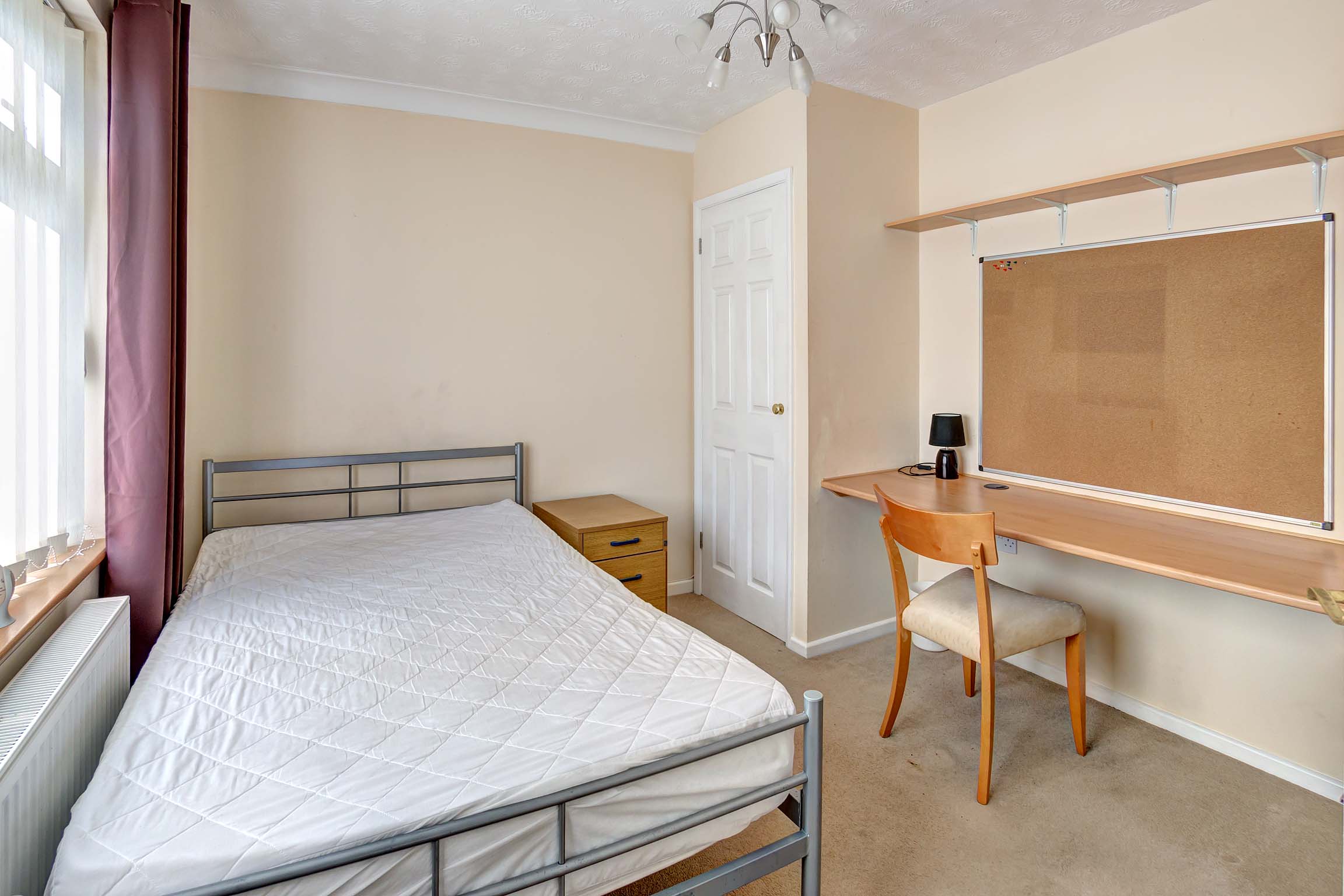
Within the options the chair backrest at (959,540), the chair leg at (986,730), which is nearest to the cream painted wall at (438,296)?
the chair backrest at (959,540)

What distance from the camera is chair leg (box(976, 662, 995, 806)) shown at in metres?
2.16

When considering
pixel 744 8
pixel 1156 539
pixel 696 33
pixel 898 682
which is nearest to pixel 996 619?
pixel 898 682

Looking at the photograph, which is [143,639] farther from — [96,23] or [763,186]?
[763,186]

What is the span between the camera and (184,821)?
3.81ft

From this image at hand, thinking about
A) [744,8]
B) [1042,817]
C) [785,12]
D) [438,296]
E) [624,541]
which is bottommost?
[1042,817]

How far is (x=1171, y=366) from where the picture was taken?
2.51 metres

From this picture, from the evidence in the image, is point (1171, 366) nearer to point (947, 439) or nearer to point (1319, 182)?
point (1319, 182)

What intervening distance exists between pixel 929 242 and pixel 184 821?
3464 mm

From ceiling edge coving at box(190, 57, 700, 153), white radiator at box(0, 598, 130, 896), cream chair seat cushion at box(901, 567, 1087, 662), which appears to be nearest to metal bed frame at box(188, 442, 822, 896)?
white radiator at box(0, 598, 130, 896)

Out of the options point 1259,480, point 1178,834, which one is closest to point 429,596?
point 1178,834

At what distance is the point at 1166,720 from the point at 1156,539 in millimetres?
813

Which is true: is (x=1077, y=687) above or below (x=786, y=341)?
below

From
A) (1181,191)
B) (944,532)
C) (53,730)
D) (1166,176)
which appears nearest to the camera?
(53,730)

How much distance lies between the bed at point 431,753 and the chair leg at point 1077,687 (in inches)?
51.8
